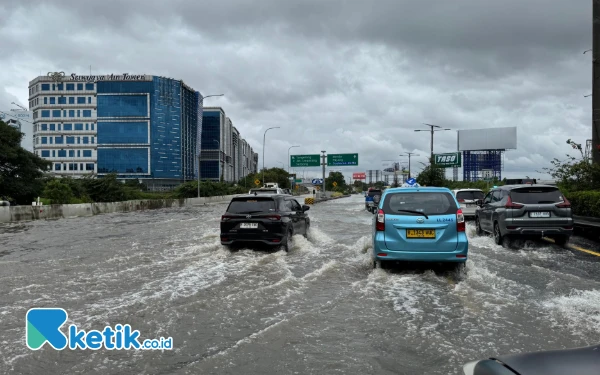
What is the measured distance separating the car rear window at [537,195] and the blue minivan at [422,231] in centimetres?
435

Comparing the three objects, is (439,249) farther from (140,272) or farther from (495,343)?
(140,272)

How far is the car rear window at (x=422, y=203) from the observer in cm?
803

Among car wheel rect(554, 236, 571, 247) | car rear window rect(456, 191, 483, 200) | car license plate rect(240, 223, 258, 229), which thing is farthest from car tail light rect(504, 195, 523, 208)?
car rear window rect(456, 191, 483, 200)

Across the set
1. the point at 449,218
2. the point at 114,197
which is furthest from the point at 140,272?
the point at 114,197

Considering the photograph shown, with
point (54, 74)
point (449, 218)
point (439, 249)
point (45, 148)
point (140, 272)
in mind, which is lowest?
point (140, 272)

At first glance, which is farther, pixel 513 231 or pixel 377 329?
pixel 513 231

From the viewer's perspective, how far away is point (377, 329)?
5078 mm

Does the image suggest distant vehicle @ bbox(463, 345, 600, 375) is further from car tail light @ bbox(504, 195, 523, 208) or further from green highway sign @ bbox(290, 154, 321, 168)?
green highway sign @ bbox(290, 154, 321, 168)

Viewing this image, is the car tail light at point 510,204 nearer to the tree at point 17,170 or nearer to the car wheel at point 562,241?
the car wheel at point 562,241

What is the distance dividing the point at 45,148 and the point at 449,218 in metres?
122

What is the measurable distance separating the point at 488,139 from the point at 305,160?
1276 inches

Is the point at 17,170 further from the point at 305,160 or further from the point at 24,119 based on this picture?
the point at 24,119

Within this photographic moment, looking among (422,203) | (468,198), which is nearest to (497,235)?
(422,203)

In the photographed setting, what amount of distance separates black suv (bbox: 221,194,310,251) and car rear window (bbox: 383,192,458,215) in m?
3.19
